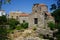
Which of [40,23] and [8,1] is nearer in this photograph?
[8,1]

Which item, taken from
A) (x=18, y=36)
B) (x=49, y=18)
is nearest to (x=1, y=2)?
(x=18, y=36)

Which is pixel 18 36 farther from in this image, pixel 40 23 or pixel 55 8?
pixel 55 8

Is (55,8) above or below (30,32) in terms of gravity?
above

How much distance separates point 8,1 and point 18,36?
75.9 ft

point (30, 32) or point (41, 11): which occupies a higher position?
point (41, 11)

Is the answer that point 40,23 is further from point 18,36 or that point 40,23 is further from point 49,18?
point 18,36

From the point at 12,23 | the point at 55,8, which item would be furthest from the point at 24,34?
the point at 55,8

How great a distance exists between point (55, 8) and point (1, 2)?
2.84 metres

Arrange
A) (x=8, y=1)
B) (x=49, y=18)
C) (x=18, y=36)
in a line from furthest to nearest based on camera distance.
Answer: (x=49, y=18), (x=18, y=36), (x=8, y=1)

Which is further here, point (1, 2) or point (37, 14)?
point (37, 14)

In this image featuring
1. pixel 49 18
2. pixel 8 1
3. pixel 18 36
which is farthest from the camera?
pixel 49 18

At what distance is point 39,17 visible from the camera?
156ft

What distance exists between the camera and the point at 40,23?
46.9 meters

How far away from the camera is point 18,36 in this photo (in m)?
34.7
